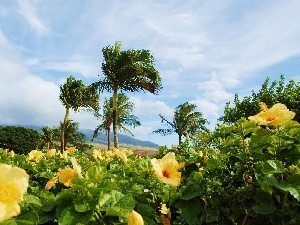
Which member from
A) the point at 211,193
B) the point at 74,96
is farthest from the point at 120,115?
the point at 211,193

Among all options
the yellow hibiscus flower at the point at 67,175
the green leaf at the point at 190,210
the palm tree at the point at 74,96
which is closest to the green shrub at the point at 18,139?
the palm tree at the point at 74,96

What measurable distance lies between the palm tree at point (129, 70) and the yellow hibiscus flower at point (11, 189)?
1002 inches

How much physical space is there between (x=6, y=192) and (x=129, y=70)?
2560 centimetres

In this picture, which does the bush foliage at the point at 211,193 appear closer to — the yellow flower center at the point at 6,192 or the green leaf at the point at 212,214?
the green leaf at the point at 212,214

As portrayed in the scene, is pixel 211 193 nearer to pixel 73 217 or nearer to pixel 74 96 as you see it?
pixel 73 217

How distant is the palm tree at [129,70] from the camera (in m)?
26.7

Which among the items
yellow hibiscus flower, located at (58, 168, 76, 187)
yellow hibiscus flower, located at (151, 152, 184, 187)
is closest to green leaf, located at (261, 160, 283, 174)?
yellow hibiscus flower, located at (151, 152, 184, 187)

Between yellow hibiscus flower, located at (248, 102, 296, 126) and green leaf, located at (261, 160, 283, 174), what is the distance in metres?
0.21

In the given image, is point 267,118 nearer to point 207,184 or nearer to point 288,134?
point 288,134

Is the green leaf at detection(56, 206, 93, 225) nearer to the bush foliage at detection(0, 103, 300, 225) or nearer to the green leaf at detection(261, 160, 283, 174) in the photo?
the bush foliage at detection(0, 103, 300, 225)

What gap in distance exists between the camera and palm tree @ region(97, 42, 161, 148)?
2672cm

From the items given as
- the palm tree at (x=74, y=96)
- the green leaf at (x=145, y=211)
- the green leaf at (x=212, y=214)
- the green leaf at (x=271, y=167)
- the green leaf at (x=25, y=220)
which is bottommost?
the green leaf at (x=212, y=214)

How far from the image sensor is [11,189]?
125 centimetres

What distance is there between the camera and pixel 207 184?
2.20 meters
